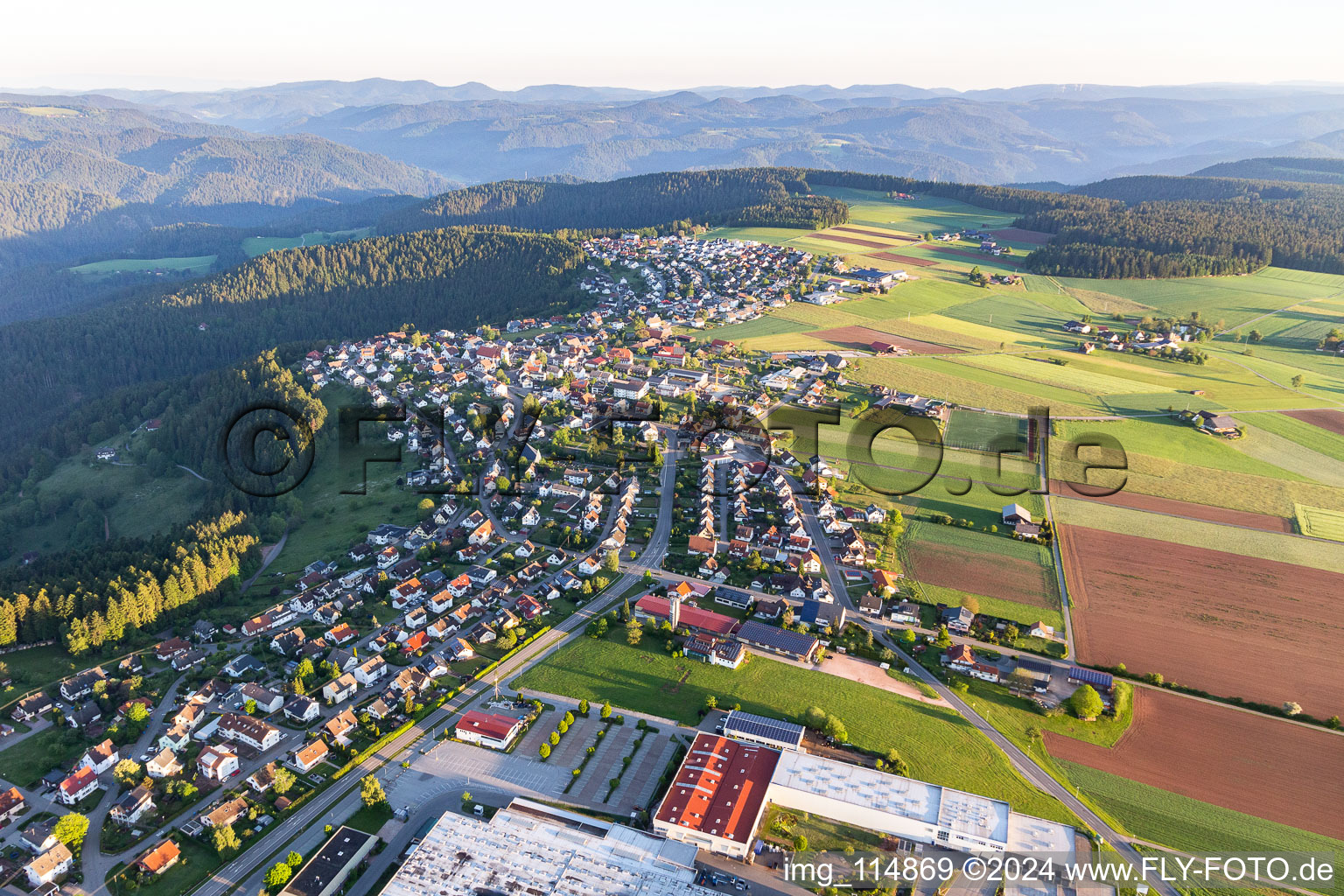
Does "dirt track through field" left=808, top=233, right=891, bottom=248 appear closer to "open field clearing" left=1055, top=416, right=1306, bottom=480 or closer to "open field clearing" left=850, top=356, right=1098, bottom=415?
"open field clearing" left=850, top=356, right=1098, bottom=415

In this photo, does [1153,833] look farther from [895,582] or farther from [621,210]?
[621,210]

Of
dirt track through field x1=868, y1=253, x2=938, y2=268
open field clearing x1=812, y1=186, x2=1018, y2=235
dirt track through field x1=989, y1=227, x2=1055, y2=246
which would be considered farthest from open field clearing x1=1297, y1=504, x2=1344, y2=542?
open field clearing x1=812, y1=186, x2=1018, y2=235

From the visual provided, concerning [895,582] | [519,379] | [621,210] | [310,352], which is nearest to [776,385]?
[519,379]

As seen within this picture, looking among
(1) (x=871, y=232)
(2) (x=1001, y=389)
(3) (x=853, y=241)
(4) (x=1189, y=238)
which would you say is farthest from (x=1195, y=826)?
(1) (x=871, y=232)

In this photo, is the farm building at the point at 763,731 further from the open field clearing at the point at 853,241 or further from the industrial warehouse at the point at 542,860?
the open field clearing at the point at 853,241

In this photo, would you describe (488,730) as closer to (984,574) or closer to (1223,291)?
(984,574)
